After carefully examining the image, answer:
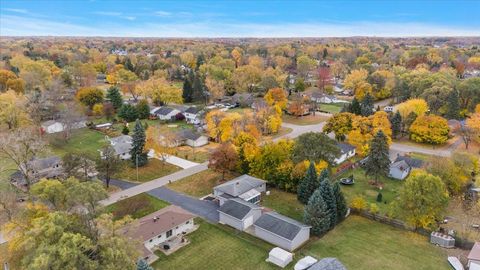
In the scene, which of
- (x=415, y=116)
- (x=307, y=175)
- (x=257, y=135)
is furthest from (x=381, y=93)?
(x=307, y=175)

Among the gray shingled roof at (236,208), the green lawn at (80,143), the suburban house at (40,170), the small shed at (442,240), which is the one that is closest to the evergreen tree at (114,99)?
the green lawn at (80,143)

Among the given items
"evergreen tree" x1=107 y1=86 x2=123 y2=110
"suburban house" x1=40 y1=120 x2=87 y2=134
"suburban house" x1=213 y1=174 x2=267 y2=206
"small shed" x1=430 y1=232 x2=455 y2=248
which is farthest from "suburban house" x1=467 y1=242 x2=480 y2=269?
"evergreen tree" x1=107 y1=86 x2=123 y2=110

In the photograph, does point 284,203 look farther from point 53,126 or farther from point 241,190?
point 53,126

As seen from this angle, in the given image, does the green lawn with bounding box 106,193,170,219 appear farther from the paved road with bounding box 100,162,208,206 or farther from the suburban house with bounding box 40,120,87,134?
the suburban house with bounding box 40,120,87,134

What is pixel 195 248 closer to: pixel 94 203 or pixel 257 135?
pixel 94 203

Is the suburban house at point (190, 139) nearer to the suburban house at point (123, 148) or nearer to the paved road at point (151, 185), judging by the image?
the suburban house at point (123, 148)

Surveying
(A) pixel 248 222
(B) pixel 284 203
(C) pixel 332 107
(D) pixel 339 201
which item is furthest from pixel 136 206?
(C) pixel 332 107
